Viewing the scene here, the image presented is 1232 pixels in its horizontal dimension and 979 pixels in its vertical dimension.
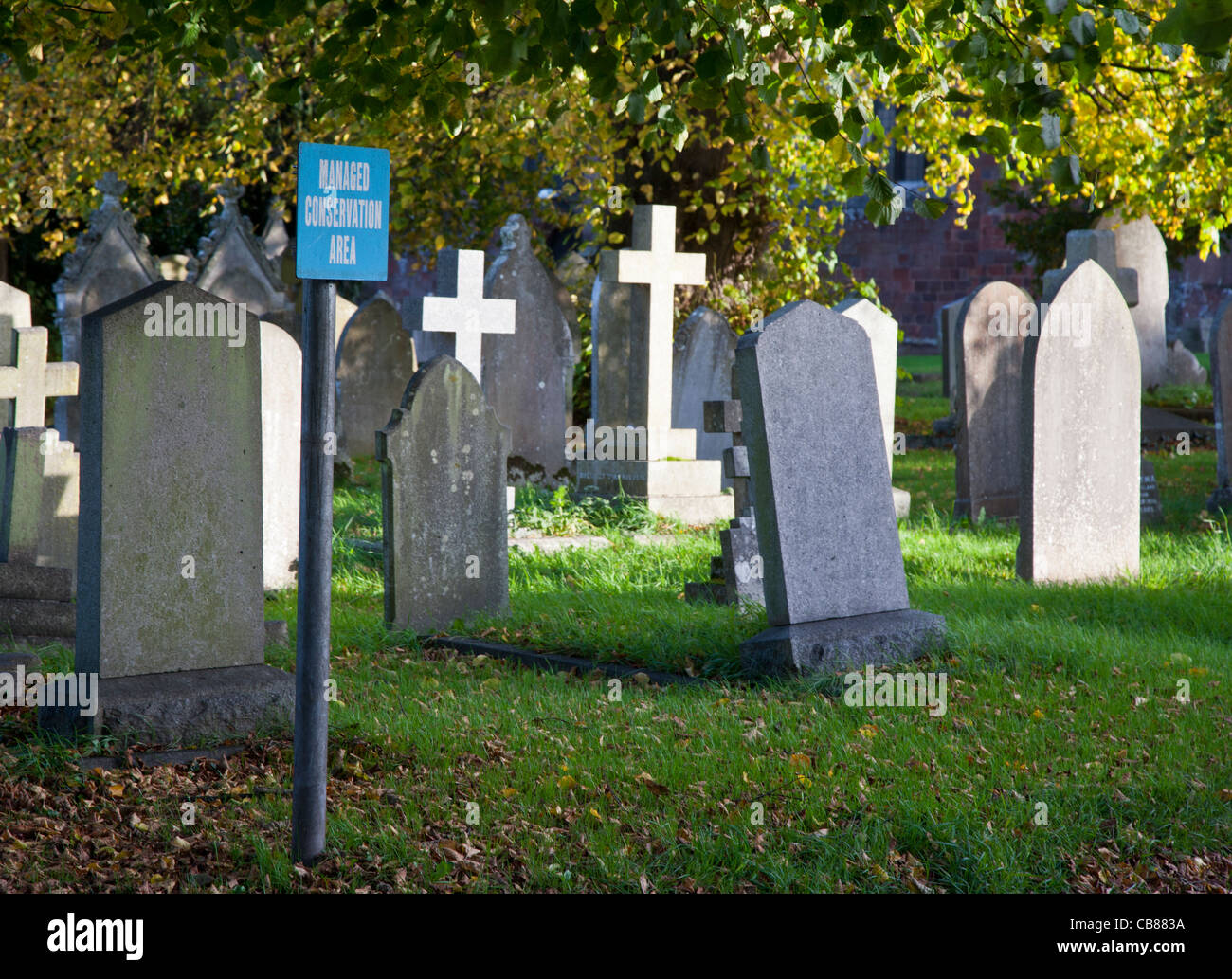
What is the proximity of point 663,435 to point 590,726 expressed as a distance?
17.8 ft

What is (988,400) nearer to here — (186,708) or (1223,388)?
(1223,388)

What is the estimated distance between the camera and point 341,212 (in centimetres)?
321

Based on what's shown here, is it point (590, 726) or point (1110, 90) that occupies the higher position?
point (1110, 90)

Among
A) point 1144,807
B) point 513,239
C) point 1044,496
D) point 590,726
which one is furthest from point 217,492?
point 513,239

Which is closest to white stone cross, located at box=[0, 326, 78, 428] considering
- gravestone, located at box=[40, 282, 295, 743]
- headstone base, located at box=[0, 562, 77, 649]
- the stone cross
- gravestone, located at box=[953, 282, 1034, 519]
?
headstone base, located at box=[0, 562, 77, 649]

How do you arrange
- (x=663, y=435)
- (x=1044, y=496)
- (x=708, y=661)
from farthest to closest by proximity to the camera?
(x=663, y=435) → (x=1044, y=496) → (x=708, y=661)

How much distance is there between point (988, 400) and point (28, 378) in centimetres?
615

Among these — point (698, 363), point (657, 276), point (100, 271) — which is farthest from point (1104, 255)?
point (100, 271)

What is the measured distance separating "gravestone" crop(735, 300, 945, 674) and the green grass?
0.22m

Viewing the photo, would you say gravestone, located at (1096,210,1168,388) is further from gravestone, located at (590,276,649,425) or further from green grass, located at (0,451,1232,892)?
green grass, located at (0,451,1232,892)

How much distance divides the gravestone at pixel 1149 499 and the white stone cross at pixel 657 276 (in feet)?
11.4

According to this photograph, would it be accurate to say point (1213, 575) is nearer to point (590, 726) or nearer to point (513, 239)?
point (590, 726)

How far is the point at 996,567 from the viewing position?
780 cm
